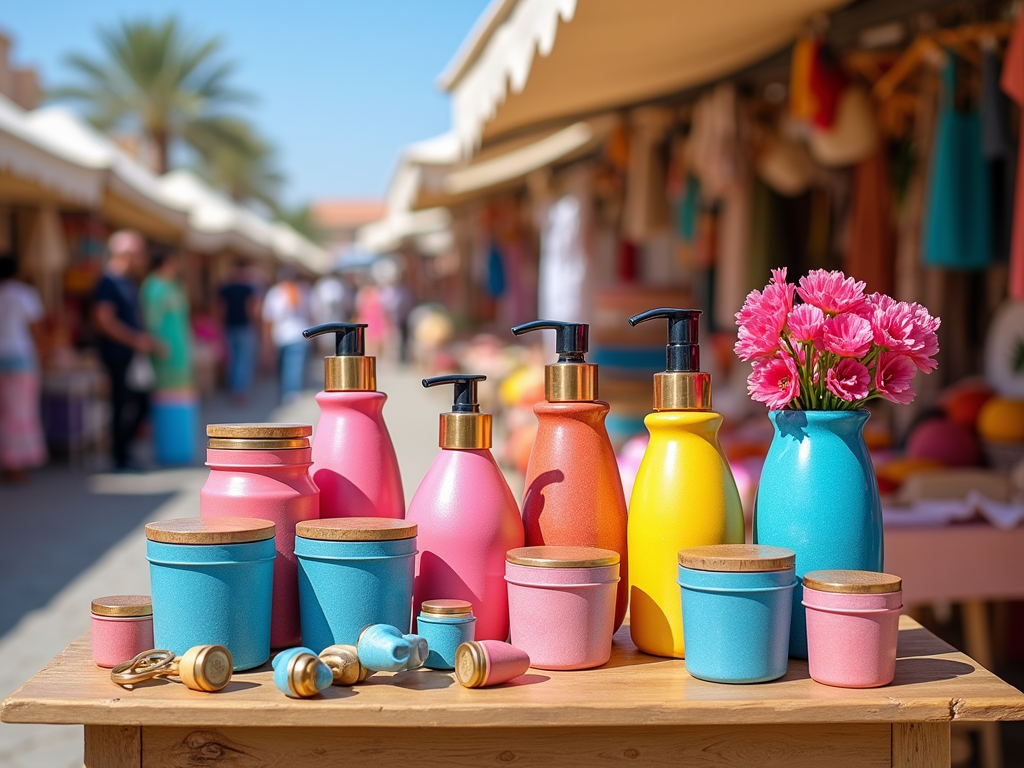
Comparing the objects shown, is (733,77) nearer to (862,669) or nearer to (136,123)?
(862,669)

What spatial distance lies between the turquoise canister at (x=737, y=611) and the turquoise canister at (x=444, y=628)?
0.25 m

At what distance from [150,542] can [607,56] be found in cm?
347

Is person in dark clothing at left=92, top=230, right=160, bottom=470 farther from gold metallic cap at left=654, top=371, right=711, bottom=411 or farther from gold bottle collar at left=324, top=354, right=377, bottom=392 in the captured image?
gold metallic cap at left=654, top=371, right=711, bottom=411

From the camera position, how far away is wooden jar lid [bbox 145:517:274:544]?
1.16 metres

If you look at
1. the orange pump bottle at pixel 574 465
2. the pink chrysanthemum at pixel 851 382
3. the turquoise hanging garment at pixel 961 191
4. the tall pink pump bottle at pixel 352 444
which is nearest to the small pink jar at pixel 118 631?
the tall pink pump bottle at pixel 352 444

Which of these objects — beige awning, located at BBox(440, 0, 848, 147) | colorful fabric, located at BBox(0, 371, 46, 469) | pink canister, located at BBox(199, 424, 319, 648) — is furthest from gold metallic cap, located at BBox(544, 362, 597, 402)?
colorful fabric, located at BBox(0, 371, 46, 469)

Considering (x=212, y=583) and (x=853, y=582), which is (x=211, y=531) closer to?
(x=212, y=583)

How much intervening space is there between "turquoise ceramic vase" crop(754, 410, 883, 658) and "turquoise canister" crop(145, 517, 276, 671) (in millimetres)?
606

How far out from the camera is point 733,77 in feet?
17.3

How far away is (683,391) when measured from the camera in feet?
4.27

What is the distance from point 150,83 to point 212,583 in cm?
2530

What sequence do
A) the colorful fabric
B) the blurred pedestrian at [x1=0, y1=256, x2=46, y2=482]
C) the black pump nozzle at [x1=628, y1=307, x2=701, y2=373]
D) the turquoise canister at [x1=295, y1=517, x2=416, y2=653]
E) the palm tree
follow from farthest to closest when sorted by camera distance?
1. the palm tree
2. the colorful fabric
3. the blurred pedestrian at [x1=0, y1=256, x2=46, y2=482]
4. the black pump nozzle at [x1=628, y1=307, x2=701, y2=373]
5. the turquoise canister at [x1=295, y1=517, x2=416, y2=653]

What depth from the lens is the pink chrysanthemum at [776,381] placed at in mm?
1291

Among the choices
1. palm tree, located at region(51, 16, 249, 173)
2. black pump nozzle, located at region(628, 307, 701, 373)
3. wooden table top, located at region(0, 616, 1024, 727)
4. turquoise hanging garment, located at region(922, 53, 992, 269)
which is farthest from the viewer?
palm tree, located at region(51, 16, 249, 173)
